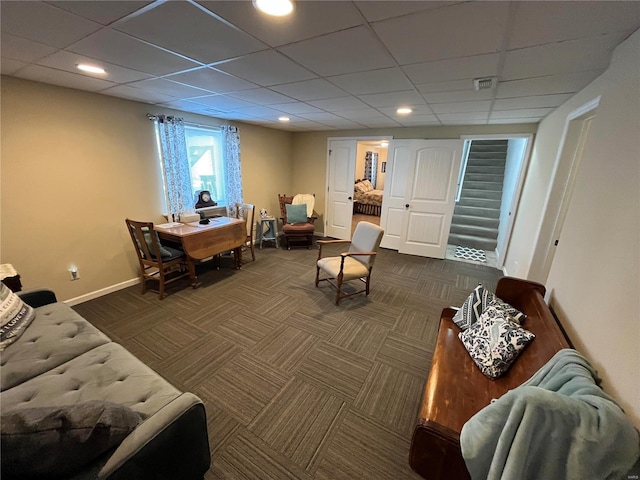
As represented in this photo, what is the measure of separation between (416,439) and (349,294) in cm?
200

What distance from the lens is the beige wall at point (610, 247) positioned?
0.94m

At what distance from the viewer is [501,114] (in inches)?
122

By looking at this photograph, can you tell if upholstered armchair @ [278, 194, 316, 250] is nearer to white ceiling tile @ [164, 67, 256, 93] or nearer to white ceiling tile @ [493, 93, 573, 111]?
white ceiling tile @ [164, 67, 256, 93]

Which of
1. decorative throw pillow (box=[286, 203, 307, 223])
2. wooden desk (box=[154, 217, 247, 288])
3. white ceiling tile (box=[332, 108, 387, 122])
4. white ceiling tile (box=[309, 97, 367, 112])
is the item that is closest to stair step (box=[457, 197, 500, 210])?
white ceiling tile (box=[332, 108, 387, 122])

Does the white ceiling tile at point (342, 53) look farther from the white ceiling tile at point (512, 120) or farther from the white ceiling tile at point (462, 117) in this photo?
the white ceiling tile at point (512, 120)

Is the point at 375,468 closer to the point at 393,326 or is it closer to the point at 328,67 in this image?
the point at 393,326

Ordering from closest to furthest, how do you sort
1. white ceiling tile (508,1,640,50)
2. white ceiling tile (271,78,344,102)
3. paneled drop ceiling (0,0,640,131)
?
white ceiling tile (508,1,640,50)
paneled drop ceiling (0,0,640,131)
white ceiling tile (271,78,344,102)

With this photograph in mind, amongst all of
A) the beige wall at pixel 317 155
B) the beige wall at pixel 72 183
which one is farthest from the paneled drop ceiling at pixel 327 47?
the beige wall at pixel 317 155

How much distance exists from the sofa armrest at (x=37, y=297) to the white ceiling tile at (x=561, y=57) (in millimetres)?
3490

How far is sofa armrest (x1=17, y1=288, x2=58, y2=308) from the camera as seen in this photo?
1829mm

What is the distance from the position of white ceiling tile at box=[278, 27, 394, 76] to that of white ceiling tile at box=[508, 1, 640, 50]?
65 centimetres

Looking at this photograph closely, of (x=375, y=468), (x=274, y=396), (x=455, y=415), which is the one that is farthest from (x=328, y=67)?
(x=375, y=468)

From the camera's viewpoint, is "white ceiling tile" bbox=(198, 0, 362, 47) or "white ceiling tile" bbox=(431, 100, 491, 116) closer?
"white ceiling tile" bbox=(198, 0, 362, 47)

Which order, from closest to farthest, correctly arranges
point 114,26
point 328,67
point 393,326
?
1. point 114,26
2. point 328,67
3. point 393,326
